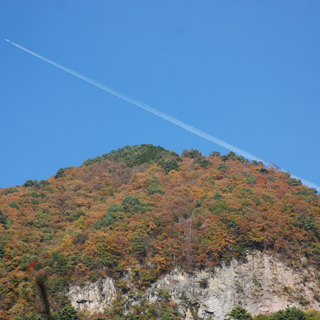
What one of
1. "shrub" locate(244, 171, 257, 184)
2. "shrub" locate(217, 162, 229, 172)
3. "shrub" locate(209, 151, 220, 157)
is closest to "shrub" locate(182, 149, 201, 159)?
"shrub" locate(209, 151, 220, 157)

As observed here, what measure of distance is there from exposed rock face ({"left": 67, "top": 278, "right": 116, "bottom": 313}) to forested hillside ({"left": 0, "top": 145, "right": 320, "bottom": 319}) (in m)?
0.67

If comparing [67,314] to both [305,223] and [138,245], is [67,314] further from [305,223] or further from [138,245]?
[305,223]

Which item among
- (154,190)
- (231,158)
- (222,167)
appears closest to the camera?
(154,190)

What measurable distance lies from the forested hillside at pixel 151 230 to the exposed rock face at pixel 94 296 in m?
0.67

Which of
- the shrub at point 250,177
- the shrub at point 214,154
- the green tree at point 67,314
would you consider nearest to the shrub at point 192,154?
the shrub at point 214,154

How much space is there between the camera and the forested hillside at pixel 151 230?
44062 mm

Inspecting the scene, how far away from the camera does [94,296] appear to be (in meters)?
42.8

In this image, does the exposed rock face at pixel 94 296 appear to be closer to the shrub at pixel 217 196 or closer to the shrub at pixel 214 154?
the shrub at pixel 217 196

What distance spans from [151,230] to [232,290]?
10.1 metres

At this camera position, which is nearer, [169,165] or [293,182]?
[293,182]

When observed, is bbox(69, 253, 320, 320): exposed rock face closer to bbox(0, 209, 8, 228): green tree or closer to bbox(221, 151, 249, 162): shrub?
bbox(0, 209, 8, 228): green tree

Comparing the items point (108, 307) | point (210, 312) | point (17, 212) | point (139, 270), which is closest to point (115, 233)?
point (139, 270)

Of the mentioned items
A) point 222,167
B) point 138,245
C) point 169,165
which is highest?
point 169,165

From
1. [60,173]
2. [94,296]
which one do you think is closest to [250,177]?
[94,296]
